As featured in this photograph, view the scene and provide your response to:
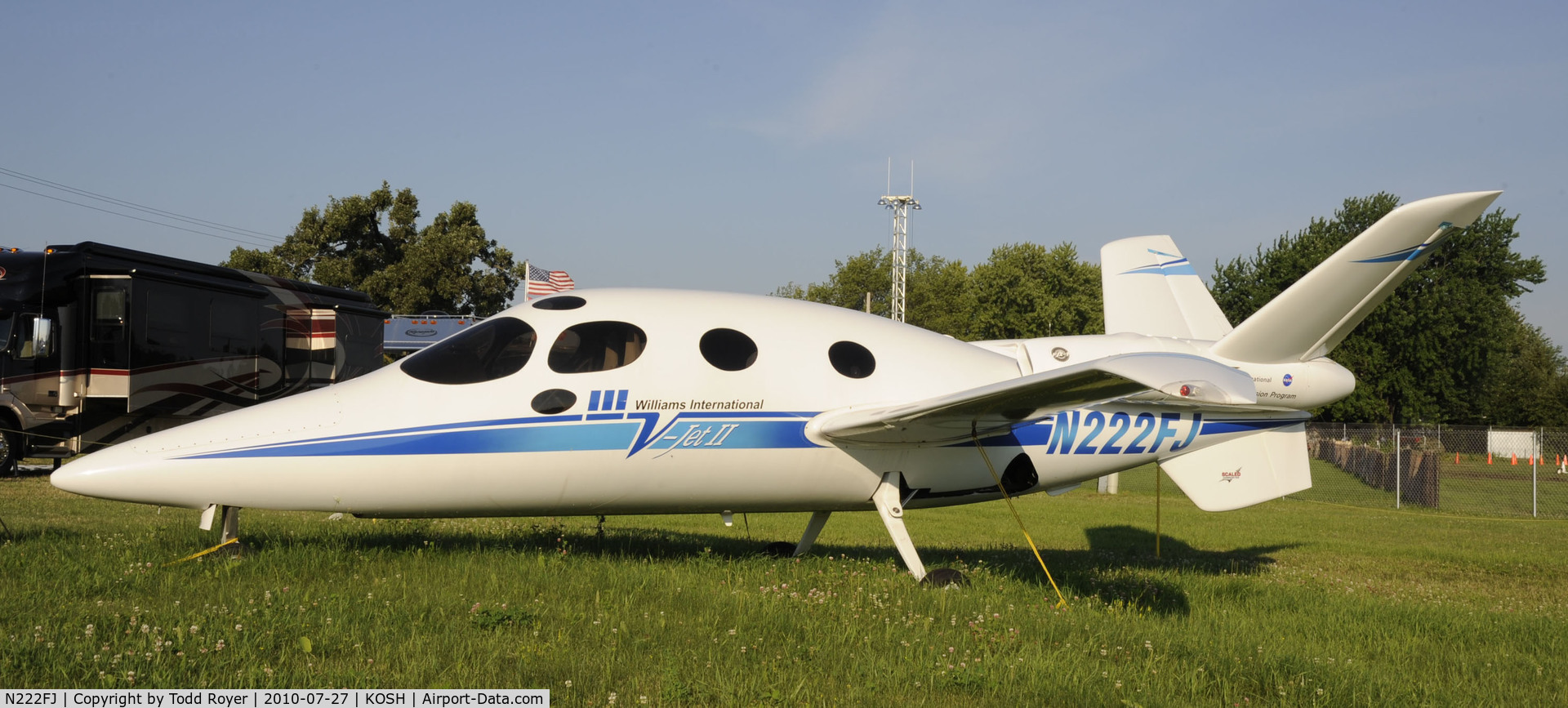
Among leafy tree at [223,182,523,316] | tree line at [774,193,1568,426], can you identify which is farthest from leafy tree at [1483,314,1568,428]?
leafy tree at [223,182,523,316]

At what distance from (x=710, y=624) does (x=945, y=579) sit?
2612mm

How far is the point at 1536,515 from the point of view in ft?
75.9

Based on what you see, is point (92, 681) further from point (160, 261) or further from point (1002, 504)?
point (1002, 504)

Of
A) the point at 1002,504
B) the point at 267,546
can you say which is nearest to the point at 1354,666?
the point at 267,546

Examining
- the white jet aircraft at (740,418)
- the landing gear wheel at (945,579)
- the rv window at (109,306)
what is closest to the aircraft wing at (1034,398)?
the white jet aircraft at (740,418)

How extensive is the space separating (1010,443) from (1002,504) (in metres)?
15.1

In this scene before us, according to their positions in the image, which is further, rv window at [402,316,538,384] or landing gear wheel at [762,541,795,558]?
landing gear wheel at [762,541,795,558]

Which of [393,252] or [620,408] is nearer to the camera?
[620,408]

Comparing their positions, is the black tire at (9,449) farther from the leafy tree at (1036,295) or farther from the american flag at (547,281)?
the leafy tree at (1036,295)

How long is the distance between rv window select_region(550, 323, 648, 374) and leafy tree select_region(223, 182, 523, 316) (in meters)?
46.5

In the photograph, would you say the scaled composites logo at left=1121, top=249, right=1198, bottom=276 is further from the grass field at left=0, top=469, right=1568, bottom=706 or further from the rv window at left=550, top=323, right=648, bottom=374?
the rv window at left=550, top=323, right=648, bottom=374

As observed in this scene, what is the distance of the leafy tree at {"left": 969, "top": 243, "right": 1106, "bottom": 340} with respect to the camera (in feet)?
253

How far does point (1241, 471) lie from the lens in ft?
32.3
